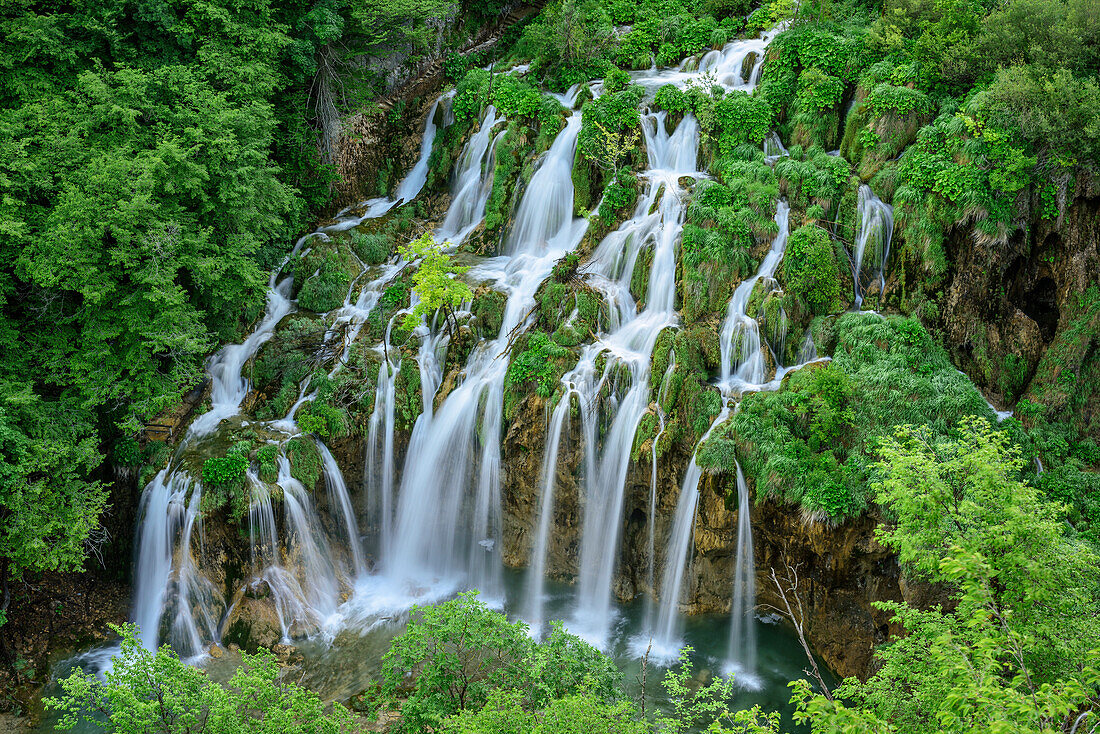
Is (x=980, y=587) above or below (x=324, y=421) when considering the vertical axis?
below

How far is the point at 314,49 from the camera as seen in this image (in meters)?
19.2

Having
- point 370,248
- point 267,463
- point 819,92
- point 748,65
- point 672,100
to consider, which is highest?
point 748,65

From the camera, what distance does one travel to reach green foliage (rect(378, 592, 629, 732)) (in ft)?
28.7

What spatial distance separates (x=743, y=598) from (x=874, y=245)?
25.4 ft

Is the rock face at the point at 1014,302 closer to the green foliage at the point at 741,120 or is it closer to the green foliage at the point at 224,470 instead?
the green foliage at the point at 741,120

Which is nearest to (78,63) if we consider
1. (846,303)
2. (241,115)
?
(241,115)

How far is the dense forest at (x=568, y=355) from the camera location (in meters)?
12.6

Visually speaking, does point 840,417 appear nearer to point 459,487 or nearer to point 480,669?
point 480,669

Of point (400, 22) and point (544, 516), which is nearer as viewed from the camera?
point (544, 516)

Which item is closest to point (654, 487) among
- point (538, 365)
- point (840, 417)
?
point (538, 365)

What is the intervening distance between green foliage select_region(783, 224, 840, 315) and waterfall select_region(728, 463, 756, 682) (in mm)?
4007

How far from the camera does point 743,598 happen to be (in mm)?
13281

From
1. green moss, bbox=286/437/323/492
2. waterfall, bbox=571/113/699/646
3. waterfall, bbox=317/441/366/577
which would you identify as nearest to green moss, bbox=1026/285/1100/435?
waterfall, bbox=571/113/699/646

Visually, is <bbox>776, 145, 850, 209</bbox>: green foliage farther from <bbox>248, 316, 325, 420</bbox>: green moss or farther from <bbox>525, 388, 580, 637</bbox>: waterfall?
<bbox>248, 316, 325, 420</bbox>: green moss
